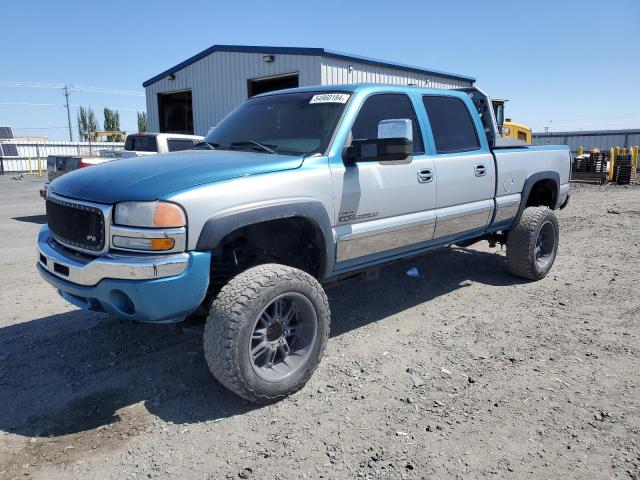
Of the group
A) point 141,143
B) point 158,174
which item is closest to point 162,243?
point 158,174

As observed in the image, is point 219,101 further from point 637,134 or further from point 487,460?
point 637,134

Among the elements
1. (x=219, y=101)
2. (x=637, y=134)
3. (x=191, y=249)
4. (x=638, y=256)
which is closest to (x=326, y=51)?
(x=219, y=101)

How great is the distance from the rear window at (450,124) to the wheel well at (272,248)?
1608mm

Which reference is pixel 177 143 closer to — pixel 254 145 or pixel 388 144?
pixel 254 145

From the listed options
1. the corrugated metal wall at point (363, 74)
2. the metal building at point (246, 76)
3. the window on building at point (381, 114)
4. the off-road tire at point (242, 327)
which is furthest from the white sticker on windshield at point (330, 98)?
the metal building at point (246, 76)

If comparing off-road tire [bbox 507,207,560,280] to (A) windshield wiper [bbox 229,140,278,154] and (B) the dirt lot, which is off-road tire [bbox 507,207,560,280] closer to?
(B) the dirt lot

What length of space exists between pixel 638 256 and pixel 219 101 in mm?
14604

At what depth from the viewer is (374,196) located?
377cm

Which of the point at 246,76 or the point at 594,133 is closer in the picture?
the point at 246,76

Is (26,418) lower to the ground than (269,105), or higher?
lower

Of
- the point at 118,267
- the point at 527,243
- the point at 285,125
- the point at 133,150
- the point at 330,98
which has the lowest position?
the point at 527,243

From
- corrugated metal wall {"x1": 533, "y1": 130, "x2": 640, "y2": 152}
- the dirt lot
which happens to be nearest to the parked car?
the dirt lot

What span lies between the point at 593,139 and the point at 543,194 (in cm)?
3003

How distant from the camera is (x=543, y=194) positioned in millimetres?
6348
